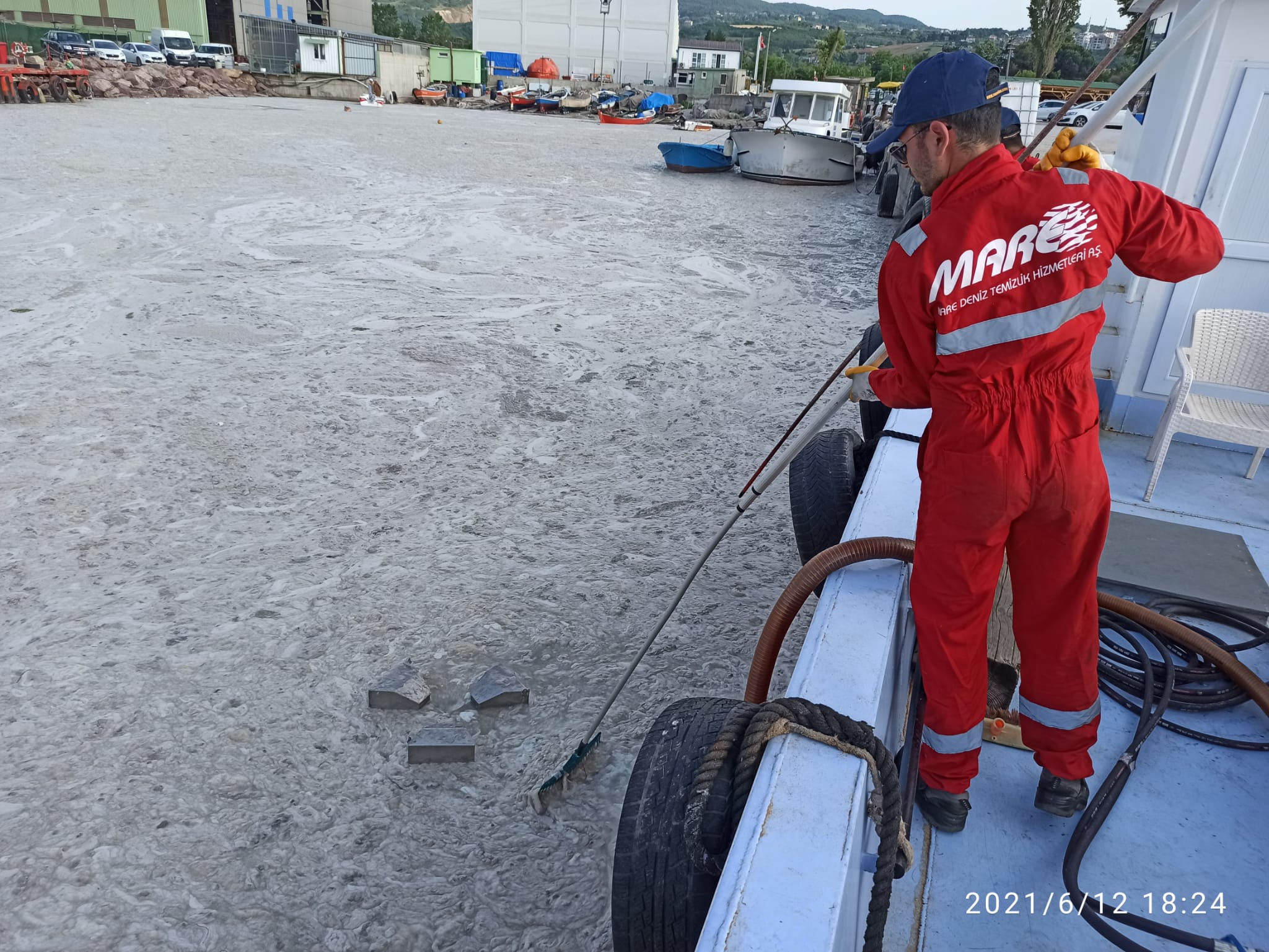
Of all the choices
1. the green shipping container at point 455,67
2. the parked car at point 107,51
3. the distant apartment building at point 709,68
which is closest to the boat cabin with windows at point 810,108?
the parked car at point 107,51

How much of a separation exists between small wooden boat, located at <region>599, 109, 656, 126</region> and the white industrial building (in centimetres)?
2918

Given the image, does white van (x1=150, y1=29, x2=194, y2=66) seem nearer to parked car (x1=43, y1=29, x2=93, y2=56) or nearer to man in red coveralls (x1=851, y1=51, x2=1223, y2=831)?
parked car (x1=43, y1=29, x2=93, y2=56)

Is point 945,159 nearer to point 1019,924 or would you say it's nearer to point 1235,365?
point 1019,924

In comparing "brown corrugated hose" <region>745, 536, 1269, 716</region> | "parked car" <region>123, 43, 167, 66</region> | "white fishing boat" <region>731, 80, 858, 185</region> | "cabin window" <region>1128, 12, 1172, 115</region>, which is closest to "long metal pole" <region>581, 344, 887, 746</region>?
"brown corrugated hose" <region>745, 536, 1269, 716</region>

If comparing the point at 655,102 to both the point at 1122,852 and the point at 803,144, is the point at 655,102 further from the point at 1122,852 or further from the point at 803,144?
the point at 1122,852

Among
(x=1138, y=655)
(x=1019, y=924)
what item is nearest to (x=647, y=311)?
(x=1138, y=655)

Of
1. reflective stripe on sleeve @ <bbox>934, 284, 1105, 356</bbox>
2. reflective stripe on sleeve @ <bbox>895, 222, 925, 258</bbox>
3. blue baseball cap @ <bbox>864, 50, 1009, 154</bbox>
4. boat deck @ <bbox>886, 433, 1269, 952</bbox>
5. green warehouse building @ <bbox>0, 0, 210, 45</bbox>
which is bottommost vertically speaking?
boat deck @ <bbox>886, 433, 1269, 952</bbox>

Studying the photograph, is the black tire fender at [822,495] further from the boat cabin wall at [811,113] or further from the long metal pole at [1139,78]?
the boat cabin wall at [811,113]

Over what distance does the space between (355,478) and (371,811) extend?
2.35 meters

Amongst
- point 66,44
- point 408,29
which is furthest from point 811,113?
point 408,29

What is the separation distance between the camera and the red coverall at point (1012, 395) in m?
1.98

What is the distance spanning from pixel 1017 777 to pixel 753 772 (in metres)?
1.06

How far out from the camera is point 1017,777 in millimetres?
2477

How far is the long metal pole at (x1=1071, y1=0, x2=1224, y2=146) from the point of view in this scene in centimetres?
267
